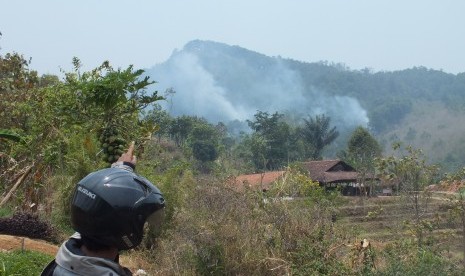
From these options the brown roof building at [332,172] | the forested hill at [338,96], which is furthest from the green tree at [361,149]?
the forested hill at [338,96]

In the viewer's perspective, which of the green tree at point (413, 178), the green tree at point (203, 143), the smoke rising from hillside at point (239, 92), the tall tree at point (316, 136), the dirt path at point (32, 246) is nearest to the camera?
the dirt path at point (32, 246)

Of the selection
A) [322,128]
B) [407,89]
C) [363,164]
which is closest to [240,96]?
[407,89]

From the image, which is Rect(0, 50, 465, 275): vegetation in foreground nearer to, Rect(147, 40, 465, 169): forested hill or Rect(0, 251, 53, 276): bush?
Rect(0, 251, 53, 276): bush

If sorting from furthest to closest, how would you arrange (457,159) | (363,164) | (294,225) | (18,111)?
(457,159)
(363,164)
(18,111)
(294,225)

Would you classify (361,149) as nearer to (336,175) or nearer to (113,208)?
(336,175)

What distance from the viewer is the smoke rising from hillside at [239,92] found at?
500 feet

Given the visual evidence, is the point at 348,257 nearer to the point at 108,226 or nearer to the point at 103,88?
the point at 103,88

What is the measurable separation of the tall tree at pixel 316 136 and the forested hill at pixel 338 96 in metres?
26.5

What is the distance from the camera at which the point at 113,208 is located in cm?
180

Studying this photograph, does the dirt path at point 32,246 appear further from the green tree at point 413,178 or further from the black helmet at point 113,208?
the black helmet at point 113,208

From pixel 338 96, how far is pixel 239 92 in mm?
42096

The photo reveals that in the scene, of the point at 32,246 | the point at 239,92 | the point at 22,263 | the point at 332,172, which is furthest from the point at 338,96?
the point at 22,263

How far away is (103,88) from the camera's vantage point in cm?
759

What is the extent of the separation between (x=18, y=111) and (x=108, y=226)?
43.0 ft
